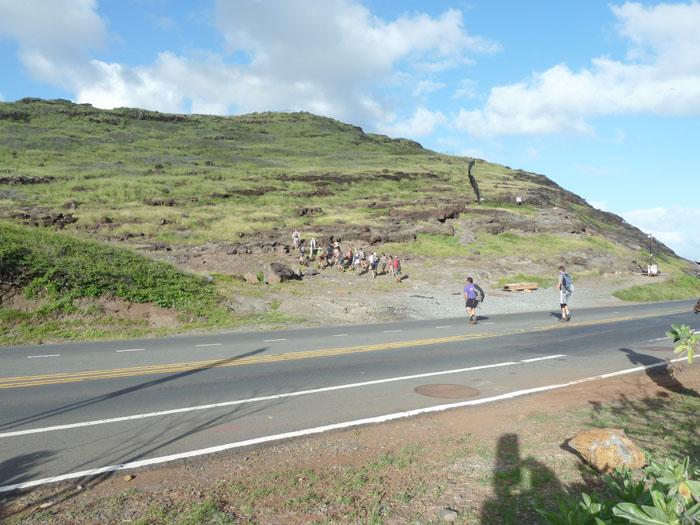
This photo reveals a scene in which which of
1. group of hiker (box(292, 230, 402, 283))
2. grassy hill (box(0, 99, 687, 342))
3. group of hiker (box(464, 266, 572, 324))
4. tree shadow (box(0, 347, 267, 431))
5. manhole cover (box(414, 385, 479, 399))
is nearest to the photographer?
tree shadow (box(0, 347, 267, 431))

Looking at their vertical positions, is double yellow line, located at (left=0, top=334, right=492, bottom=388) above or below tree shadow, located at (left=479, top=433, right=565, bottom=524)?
below

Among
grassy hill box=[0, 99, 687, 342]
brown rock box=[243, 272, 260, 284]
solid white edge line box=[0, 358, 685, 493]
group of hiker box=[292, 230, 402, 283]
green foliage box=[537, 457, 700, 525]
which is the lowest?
solid white edge line box=[0, 358, 685, 493]

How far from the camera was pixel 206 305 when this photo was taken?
19266mm

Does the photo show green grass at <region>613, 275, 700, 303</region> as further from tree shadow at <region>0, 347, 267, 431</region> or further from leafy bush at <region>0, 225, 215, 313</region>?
tree shadow at <region>0, 347, 267, 431</region>

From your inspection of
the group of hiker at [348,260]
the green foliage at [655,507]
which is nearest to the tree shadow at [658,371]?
the green foliage at [655,507]

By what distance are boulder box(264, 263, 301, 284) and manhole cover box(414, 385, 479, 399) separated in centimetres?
1746

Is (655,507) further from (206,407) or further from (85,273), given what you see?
(85,273)

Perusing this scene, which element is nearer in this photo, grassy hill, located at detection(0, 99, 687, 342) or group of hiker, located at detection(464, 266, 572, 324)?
group of hiker, located at detection(464, 266, 572, 324)

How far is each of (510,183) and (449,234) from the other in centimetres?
3726

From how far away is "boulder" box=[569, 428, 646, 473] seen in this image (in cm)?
467

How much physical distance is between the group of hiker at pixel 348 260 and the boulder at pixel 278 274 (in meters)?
4.67

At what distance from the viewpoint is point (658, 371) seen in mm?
9828

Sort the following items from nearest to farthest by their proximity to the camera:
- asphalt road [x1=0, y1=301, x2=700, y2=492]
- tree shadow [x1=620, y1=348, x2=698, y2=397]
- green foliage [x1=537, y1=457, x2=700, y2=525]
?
green foliage [x1=537, y1=457, x2=700, y2=525], asphalt road [x1=0, y1=301, x2=700, y2=492], tree shadow [x1=620, y1=348, x2=698, y2=397]

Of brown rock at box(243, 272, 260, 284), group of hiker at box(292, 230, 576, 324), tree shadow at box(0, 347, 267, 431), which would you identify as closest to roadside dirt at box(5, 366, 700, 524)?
tree shadow at box(0, 347, 267, 431)
